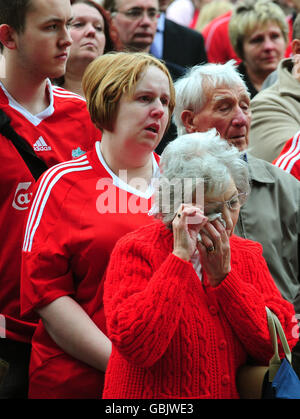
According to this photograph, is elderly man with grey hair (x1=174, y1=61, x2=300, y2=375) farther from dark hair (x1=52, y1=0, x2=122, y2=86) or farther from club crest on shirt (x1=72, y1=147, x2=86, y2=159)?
dark hair (x1=52, y1=0, x2=122, y2=86)

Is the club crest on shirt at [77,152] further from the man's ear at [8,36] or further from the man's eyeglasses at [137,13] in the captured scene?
the man's eyeglasses at [137,13]

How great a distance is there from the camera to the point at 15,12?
3678 mm

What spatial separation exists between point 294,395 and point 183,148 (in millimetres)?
879

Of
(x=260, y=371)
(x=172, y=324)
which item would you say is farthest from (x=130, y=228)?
(x=260, y=371)

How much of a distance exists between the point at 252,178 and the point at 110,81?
0.81 metres

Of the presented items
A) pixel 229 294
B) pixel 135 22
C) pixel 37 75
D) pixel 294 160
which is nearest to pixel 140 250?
pixel 229 294

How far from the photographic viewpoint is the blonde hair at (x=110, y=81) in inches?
132

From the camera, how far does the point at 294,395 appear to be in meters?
2.61

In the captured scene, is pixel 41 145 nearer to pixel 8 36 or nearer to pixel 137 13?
pixel 8 36

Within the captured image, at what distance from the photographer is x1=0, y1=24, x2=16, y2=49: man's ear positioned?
3.71m

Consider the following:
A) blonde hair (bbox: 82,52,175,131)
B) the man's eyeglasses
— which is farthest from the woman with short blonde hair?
blonde hair (bbox: 82,52,175,131)

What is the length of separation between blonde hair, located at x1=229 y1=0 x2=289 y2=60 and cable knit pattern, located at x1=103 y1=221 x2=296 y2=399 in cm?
388
